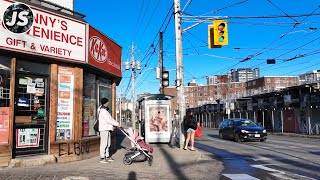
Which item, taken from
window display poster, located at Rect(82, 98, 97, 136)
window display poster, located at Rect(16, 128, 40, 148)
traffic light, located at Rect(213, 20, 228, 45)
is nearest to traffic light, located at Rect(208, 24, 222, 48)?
traffic light, located at Rect(213, 20, 228, 45)

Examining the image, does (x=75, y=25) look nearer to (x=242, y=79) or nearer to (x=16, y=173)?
(x=16, y=173)

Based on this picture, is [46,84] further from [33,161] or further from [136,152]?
[136,152]

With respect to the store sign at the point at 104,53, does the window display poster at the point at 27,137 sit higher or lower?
lower

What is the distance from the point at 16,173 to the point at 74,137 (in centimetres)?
250

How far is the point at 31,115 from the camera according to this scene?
375 inches

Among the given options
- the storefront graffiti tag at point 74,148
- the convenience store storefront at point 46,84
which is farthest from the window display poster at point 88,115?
the storefront graffiti tag at point 74,148

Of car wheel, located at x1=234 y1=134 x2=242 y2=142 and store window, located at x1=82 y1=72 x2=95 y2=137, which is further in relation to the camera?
car wheel, located at x1=234 y1=134 x2=242 y2=142

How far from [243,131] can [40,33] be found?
49.3ft

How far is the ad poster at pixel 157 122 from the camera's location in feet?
59.7

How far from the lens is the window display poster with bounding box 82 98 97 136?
11.2 m

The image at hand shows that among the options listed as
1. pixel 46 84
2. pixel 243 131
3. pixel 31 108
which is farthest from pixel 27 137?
pixel 243 131

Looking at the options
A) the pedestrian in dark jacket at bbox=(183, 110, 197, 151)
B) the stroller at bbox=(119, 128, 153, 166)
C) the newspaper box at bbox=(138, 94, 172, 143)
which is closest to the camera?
the stroller at bbox=(119, 128, 153, 166)

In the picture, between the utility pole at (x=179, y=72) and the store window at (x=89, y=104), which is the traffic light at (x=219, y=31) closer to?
the utility pole at (x=179, y=72)

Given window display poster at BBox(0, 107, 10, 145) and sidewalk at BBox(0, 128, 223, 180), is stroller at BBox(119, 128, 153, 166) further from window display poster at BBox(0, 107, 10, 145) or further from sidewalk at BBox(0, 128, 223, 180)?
window display poster at BBox(0, 107, 10, 145)
